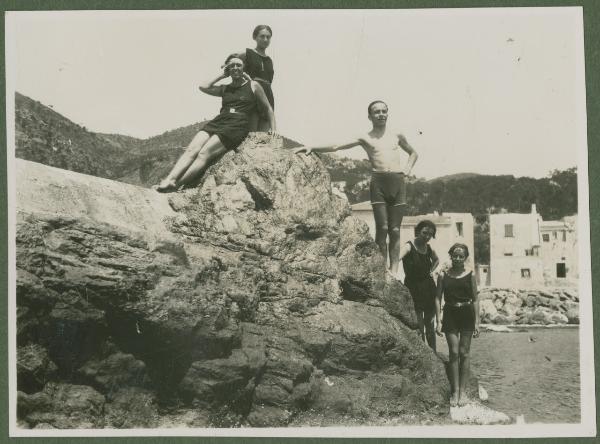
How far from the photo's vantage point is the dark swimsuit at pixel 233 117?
914cm

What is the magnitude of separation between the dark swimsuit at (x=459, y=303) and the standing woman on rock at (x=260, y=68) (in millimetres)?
3055

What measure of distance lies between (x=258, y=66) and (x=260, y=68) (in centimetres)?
4

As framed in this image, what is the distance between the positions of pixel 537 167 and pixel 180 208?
5.65 m

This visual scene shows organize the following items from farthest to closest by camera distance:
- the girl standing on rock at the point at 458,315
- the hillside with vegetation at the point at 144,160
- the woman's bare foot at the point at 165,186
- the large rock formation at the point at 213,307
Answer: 1. the hillside with vegetation at the point at 144,160
2. the woman's bare foot at the point at 165,186
3. the girl standing on rock at the point at 458,315
4. the large rock formation at the point at 213,307

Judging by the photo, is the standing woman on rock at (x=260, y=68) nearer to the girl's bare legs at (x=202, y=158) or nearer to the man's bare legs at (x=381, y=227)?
the girl's bare legs at (x=202, y=158)

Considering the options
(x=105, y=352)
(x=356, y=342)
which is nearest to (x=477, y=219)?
(x=356, y=342)

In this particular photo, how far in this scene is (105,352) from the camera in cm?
738

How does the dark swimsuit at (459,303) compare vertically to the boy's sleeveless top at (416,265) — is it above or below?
below

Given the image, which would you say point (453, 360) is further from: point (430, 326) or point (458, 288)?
point (458, 288)

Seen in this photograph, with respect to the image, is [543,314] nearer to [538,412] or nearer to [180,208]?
[538,412]

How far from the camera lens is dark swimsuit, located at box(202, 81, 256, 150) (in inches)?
360

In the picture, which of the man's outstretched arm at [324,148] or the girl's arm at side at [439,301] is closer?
the girl's arm at side at [439,301]

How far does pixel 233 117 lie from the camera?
919 cm

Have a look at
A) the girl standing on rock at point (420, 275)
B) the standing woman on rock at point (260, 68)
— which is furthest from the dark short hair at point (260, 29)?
the girl standing on rock at point (420, 275)
